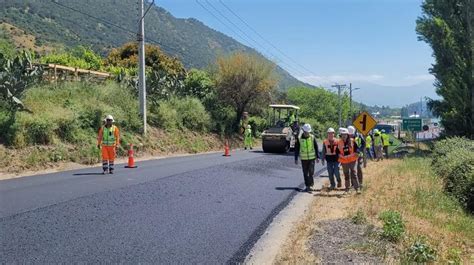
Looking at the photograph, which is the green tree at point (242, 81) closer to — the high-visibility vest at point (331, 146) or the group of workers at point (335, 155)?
the group of workers at point (335, 155)

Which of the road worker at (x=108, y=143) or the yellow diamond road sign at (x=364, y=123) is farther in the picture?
the yellow diamond road sign at (x=364, y=123)

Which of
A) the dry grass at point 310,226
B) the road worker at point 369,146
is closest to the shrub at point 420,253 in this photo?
the dry grass at point 310,226

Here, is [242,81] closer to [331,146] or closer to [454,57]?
[454,57]

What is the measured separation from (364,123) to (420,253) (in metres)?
12.2

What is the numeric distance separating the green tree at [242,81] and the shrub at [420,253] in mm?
32898

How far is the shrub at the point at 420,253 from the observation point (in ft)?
23.0

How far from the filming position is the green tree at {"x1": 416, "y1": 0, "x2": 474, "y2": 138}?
3250 centimetres

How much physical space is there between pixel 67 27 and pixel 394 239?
269ft

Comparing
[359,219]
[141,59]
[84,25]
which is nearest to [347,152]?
[359,219]

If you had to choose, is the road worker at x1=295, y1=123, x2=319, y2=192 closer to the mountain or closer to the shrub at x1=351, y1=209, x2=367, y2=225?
the shrub at x1=351, y1=209, x2=367, y2=225

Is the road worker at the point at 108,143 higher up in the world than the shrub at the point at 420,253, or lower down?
higher up

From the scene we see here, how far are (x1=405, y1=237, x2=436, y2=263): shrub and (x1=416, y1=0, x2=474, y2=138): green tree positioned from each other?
90.6ft

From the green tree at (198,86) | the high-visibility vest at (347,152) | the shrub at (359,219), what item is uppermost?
the green tree at (198,86)

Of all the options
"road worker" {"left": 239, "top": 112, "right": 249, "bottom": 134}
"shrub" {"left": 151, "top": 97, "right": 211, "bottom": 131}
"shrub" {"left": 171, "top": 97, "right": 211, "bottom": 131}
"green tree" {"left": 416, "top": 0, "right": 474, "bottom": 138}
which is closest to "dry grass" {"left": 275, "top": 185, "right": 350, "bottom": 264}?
"shrub" {"left": 151, "top": 97, "right": 211, "bottom": 131}
